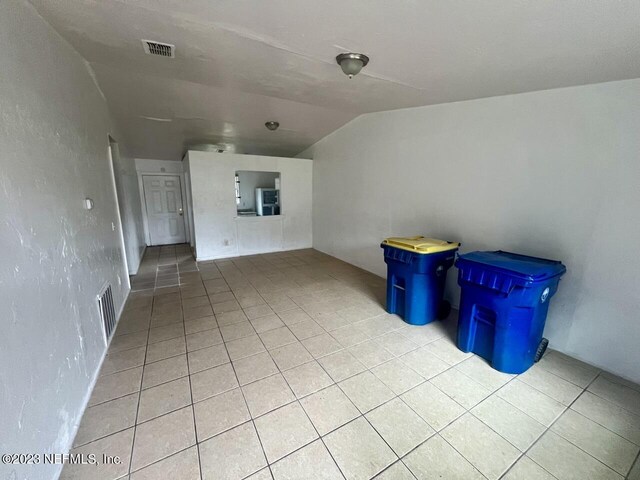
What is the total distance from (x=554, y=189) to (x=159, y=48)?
3.46 meters

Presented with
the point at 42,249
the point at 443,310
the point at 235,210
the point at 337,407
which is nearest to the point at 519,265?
the point at 443,310

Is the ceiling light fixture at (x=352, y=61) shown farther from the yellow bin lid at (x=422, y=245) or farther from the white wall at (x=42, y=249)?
the white wall at (x=42, y=249)

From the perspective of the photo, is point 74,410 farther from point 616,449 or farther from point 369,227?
point 369,227

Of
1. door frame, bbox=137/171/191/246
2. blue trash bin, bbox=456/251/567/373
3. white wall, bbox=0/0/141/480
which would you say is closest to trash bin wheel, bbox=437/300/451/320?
blue trash bin, bbox=456/251/567/373

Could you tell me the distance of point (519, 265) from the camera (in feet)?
6.56

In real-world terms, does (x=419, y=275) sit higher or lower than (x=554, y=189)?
lower

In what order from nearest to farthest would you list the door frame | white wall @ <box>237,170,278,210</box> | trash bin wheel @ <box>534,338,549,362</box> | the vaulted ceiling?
the vaulted ceiling → trash bin wheel @ <box>534,338,549,362</box> → the door frame → white wall @ <box>237,170,278,210</box>

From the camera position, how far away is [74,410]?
155 centimetres

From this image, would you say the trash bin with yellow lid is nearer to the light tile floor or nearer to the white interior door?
the light tile floor

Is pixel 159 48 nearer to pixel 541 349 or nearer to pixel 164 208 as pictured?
pixel 541 349

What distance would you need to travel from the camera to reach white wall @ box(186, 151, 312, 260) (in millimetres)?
5129

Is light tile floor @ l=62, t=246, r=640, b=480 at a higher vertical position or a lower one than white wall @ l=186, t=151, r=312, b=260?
lower

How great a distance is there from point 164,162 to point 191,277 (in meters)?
3.95

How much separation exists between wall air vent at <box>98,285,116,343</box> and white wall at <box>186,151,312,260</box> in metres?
2.70
